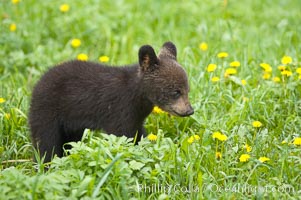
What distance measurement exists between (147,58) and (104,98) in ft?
2.05

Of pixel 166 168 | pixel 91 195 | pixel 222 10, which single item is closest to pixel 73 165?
pixel 91 195

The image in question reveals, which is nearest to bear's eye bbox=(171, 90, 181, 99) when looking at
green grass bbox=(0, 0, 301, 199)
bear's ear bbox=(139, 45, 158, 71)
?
bear's ear bbox=(139, 45, 158, 71)

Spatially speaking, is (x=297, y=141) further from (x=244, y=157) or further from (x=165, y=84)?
(x=165, y=84)

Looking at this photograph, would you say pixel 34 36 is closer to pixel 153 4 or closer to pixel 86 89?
pixel 153 4

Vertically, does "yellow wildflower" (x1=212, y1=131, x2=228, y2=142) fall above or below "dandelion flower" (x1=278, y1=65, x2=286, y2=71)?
below

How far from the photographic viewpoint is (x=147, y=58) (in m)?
6.21

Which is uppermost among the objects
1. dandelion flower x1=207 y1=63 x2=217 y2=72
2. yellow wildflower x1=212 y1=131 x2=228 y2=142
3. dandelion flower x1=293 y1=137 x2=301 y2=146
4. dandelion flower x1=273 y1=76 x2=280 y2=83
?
dandelion flower x1=207 y1=63 x2=217 y2=72

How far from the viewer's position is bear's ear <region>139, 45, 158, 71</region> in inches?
241

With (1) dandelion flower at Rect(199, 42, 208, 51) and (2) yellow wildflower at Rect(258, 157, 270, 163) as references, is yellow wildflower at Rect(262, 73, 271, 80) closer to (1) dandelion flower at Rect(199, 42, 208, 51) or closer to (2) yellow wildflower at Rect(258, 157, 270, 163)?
(1) dandelion flower at Rect(199, 42, 208, 51)

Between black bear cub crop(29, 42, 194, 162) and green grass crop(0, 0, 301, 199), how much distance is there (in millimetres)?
277

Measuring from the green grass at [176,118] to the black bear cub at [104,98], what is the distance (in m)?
0.28

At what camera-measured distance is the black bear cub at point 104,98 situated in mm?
6270

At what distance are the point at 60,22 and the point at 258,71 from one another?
3.28 meters

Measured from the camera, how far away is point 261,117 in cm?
677
